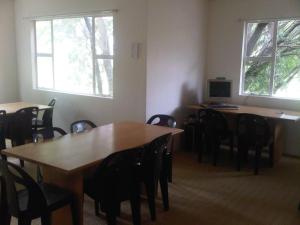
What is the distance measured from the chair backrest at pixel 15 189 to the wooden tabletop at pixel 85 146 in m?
0.23

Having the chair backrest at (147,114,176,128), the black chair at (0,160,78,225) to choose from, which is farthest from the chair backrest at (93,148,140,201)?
the chair backrest at (147,114,176,128)

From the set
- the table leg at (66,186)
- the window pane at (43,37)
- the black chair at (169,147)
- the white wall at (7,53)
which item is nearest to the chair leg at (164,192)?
the black chair at (169,147)

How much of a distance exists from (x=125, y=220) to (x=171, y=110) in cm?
246

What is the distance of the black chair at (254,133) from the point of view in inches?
170

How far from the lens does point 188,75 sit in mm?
5484

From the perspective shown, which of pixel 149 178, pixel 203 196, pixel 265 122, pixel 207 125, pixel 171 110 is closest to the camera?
pixel 149 178

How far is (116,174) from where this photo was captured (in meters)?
2.52

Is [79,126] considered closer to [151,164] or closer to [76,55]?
[151,164]

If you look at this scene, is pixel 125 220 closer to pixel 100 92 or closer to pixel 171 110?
pixel 171 110

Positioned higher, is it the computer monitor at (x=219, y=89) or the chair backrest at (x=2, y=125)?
the computer monitor at (x=219, y=89)

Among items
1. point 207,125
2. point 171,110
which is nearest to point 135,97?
point 171,110

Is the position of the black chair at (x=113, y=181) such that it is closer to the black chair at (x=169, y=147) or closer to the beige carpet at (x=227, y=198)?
the beige carpet at (x=227, y=198)

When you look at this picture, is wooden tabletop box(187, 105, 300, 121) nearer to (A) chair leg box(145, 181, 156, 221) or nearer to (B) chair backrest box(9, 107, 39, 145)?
(A) chair leg box(145, 181, 156, 221)

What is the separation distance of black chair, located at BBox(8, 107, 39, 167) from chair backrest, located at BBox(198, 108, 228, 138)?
97.0 inches
